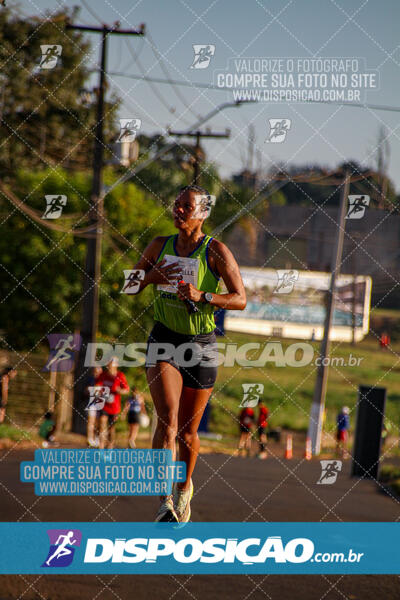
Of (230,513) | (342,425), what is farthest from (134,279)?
(342,425)

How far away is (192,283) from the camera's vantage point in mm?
6191

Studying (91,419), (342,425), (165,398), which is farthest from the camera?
(342,425)

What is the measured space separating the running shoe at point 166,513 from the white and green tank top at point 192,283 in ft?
4.40

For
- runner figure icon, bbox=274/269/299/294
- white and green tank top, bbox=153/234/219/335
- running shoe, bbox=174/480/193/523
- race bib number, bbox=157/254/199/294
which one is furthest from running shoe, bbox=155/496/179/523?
runner figure icon, bbox=274/269/299/294

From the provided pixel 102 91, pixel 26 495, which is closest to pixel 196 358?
pixel 102 91

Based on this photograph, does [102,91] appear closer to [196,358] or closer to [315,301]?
[196,358]

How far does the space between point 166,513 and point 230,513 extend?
1416cm

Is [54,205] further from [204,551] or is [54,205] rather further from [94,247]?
[94,247]

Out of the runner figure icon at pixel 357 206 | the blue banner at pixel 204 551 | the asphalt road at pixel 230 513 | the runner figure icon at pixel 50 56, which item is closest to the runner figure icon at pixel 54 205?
the runner figure icon at pixel 50 56

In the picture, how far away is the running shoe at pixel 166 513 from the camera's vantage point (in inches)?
246

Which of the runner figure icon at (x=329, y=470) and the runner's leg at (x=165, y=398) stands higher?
the runner's leg at (x=165, y=398)

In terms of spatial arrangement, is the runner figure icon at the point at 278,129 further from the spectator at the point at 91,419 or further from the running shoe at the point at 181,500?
the running shoe at the point at 181,500

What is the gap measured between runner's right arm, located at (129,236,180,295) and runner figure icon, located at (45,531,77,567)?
17.3 feet

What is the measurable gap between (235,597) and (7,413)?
2088cm
